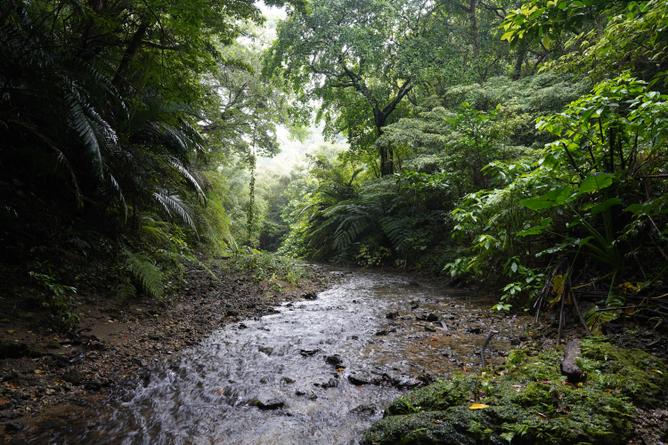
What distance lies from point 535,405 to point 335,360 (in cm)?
148

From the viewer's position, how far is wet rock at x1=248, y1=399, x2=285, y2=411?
6.88 ft

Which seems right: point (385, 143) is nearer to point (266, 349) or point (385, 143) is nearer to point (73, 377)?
point (266, 349)

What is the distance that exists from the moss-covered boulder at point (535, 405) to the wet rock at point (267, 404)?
2.10 feet

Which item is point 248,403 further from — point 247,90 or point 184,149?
point 247,90

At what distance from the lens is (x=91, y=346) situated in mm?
2719

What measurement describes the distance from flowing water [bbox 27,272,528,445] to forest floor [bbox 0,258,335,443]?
201mm

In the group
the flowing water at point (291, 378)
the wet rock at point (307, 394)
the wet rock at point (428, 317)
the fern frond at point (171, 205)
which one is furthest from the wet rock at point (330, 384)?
the fern frond at point (171, 205)

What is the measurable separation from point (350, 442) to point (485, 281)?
3.89 m

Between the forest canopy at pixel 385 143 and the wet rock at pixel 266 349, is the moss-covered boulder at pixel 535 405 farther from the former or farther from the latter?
the wet rock at pixel 266 349

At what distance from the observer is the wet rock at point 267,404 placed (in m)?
2.10

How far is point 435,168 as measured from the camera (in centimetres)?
831

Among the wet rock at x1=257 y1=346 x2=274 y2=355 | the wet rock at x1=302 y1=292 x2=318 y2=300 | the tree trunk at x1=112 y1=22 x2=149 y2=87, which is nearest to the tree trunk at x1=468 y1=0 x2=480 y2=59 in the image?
the wet rock at x1=302 y1=292 x2=318 y2=300

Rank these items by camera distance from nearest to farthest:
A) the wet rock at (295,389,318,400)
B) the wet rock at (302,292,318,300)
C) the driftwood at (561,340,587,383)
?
the driftwood at (561,340,587,383) → the wet rock at (295,389,318,400) → the wet rock at (302,292,318,300)

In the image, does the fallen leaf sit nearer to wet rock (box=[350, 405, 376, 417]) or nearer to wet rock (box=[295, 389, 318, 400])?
wet rock (box=[350, 405, 376, 417])
